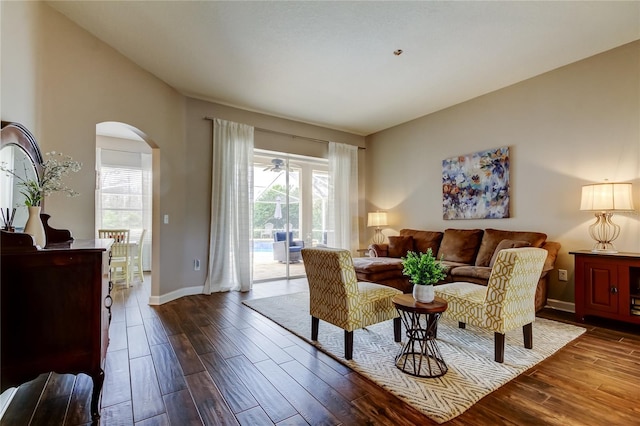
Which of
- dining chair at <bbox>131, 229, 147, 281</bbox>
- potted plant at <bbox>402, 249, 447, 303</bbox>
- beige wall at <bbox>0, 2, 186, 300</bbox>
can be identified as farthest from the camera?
dining chair at <bbox>131, 229, 147, 281</bbox>

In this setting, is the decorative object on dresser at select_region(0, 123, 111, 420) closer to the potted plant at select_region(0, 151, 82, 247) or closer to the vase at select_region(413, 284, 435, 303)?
the potted plant at select_region(0, 151, 82, 247)

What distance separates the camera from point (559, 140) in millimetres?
3668

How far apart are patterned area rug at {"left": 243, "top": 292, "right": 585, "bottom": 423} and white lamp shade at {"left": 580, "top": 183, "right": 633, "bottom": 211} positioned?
4.09ft

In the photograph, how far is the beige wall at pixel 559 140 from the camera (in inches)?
126

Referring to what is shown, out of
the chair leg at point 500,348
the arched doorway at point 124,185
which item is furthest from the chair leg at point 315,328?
the arched doorway at point 124,185

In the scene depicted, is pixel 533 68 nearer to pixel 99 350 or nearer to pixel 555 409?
pixel 555 409

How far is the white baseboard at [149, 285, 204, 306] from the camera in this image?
3.85m

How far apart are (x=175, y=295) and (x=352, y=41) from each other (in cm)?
385

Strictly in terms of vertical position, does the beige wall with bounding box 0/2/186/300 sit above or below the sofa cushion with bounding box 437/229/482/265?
above

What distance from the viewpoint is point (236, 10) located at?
257 cm

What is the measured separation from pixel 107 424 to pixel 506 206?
4603 mm

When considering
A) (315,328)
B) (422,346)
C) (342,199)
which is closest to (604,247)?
(422,346)

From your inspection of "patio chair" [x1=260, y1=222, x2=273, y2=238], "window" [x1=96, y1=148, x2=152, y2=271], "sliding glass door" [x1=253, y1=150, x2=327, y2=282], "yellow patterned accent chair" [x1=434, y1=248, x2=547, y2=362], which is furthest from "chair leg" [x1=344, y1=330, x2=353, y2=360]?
"window" [x1=96, y1=148, x2=152, y2=271]

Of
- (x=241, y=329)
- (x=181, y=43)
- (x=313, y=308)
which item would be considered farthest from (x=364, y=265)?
(x=181, y=43)
